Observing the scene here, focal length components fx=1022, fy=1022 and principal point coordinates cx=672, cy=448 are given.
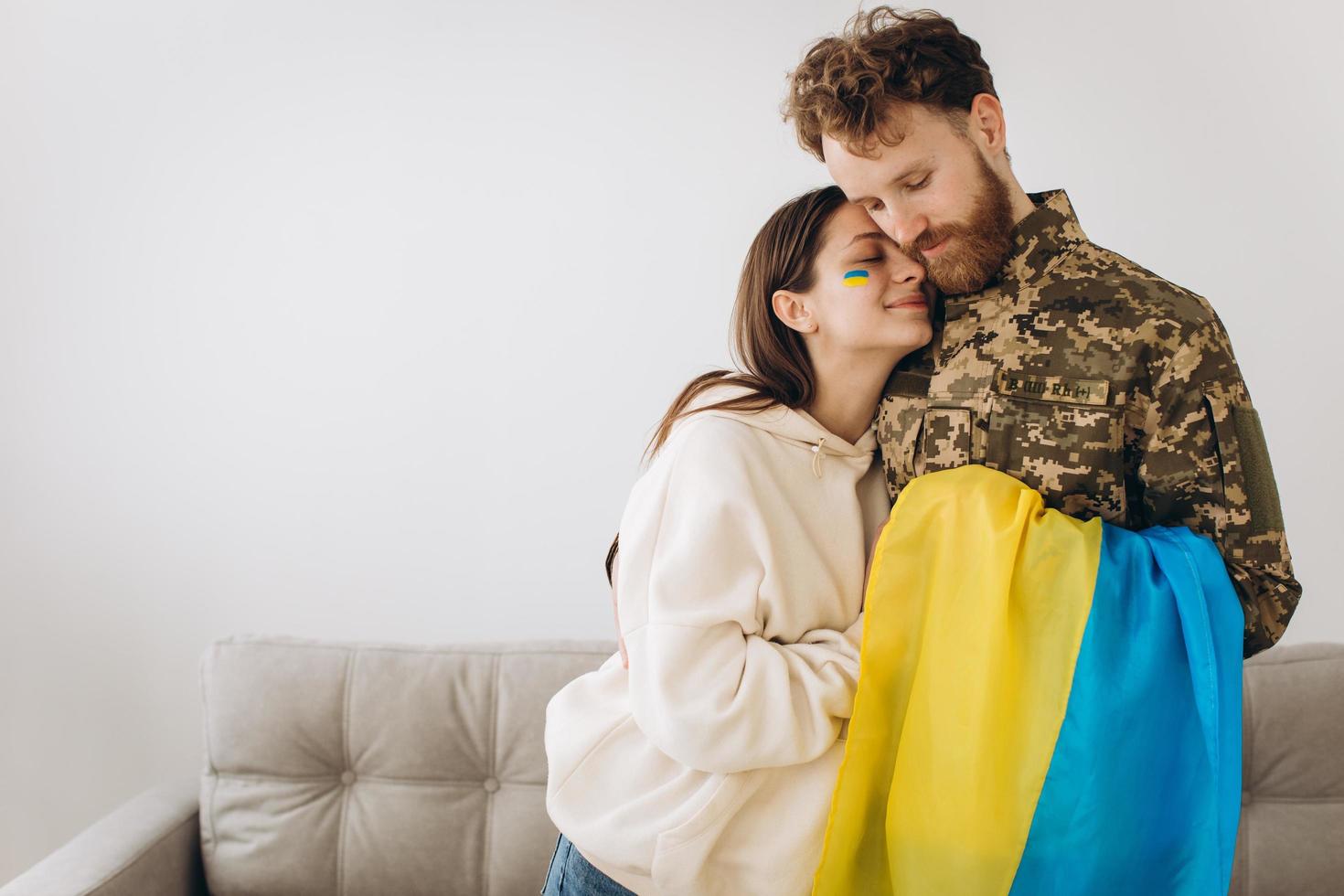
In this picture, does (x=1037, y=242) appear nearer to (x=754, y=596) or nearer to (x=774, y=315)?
(x=774, y=315)

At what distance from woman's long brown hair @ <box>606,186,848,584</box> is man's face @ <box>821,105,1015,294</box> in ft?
0.41

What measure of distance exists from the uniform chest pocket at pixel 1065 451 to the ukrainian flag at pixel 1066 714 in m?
0.05

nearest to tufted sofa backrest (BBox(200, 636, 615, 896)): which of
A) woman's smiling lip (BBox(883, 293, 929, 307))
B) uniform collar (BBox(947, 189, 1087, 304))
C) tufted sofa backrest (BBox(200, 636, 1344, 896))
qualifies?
tufted sofa backrest (BBox(200, 636, 1344, 896))

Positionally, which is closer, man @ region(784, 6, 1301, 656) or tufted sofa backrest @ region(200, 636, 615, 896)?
man @ region(784, 6, 1301, 656)

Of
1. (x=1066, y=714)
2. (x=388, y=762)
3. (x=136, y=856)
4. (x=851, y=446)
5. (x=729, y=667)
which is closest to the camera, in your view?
(x=1066, y=714)

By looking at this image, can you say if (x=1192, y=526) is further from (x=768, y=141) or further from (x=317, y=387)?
(x=317, y=387)

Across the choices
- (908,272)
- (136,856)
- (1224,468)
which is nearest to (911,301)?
(908,272)

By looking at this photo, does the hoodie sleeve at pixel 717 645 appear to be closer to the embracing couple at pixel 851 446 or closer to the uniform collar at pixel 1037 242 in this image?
the embracing couple at pixel 851 446

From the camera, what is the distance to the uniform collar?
136cm

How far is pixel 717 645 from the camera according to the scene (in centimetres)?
128

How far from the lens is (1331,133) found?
213 cm

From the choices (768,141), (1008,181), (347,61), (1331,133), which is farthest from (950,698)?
(347,61)

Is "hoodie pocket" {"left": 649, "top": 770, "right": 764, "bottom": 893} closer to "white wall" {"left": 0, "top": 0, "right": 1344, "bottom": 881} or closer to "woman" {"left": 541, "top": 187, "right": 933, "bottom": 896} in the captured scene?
"woman" {"left": 541, "top": 187, "right": 933, "bottom": 896}

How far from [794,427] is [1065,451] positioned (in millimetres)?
350
